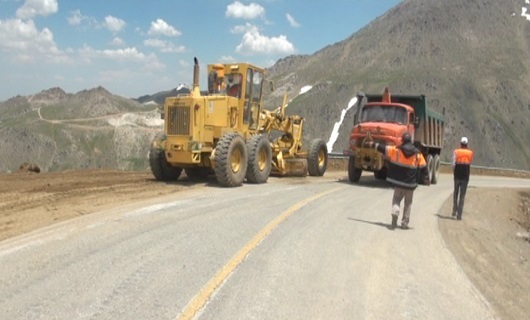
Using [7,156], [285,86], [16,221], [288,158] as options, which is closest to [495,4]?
[285,86]

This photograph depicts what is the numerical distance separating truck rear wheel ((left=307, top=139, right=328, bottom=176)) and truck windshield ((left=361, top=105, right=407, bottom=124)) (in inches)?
101

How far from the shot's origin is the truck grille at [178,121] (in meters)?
15.0

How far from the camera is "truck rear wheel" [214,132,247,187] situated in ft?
48.1

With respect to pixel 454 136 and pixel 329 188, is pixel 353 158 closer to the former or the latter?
pixel 329 188

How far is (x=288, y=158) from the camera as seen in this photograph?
2017cm

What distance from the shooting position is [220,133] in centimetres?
1577

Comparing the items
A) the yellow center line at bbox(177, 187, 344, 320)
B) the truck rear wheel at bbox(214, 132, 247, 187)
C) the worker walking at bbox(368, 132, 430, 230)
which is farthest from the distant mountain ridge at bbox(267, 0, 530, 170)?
the yellow center line at bbox(177, 187, 344, 320)

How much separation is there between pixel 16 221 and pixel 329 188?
9.50m

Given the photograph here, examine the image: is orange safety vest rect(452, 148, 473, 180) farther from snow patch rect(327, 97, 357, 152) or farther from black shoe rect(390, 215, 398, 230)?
snow patch rect(327, 97, 357, 152)

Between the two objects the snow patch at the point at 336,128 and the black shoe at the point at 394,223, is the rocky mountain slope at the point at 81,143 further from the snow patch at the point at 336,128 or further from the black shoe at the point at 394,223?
the black shoe at the point at 394,223

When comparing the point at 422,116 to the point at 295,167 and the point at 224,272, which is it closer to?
the point at 295,167

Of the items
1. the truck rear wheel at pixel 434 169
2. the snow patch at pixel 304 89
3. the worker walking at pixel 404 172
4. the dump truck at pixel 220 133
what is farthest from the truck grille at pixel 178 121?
the snow patch at pixel 304 89

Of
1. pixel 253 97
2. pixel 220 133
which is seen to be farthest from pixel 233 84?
pixel 220 133

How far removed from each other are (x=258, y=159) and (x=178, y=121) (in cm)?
287
